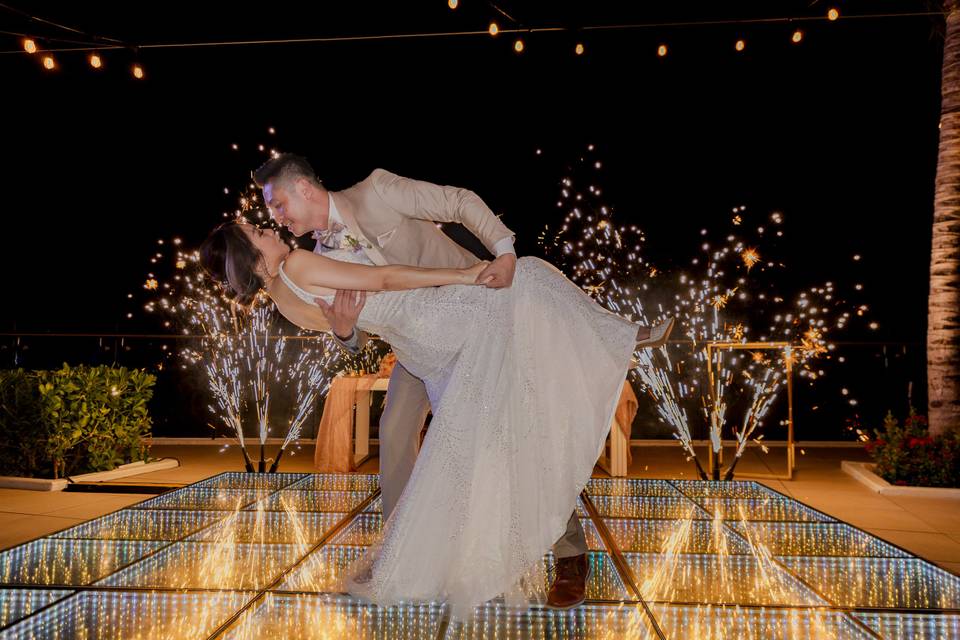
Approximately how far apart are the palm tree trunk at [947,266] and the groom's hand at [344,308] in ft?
20.5

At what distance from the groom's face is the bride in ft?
0.73

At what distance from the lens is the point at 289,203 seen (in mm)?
2820

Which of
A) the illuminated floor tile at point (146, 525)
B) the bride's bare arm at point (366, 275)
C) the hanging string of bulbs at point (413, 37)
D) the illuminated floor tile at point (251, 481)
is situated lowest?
the illuminated floor tile at point (251, 481)

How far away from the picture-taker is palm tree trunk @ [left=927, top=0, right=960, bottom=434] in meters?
6.41

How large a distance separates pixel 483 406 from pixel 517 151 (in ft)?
33.9

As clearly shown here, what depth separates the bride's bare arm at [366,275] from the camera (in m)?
2.48

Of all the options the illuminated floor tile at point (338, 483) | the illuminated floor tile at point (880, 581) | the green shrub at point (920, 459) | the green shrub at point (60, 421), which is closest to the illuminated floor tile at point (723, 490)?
the illuminated floor tile at point (880, 581)

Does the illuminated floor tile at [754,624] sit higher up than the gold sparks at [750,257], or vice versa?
the gold sparks at [750,257]

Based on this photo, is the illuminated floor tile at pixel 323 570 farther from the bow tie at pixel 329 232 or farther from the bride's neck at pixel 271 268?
the bow tie at pixel 329 232

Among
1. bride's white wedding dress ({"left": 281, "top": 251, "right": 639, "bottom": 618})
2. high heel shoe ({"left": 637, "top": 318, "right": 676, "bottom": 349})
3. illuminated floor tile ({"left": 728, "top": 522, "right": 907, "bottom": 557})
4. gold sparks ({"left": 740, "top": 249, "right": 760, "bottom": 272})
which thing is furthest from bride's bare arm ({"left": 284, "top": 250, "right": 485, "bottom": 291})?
gold sparks ({"left": 740, "top": 249, "right": 760, "bottom": 272})

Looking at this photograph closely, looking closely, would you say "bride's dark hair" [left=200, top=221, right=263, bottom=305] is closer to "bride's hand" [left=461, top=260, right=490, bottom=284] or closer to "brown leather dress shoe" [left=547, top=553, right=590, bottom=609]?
"bride's hand" [left=461, top=260, right=490, bottom=284]

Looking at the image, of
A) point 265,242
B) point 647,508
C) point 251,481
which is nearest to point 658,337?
point 265,242

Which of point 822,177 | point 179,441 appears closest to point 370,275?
point 179,441

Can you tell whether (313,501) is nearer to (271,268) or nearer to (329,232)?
(271,268)
